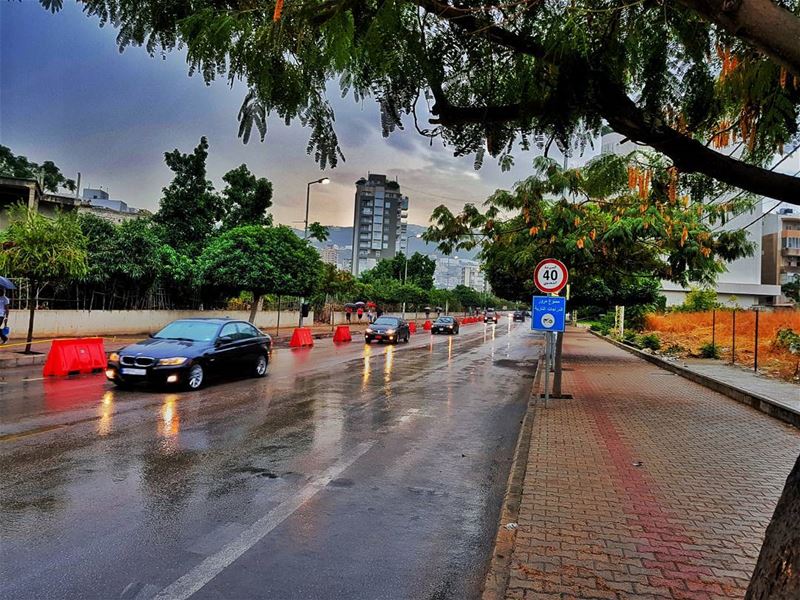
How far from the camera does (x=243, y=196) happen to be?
38500 mm

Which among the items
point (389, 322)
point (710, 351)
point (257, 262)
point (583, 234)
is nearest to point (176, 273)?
point (257, 262)

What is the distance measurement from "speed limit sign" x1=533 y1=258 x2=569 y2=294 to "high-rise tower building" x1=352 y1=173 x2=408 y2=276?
175m

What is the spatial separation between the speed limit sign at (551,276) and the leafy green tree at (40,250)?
14.4m

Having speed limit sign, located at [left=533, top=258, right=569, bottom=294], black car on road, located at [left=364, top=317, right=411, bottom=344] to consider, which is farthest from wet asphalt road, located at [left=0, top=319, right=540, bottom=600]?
black car on road, located at [left=364, top=317, right=411, bottom=344]

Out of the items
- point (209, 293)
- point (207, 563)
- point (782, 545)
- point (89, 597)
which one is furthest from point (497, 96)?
point (209, 293)

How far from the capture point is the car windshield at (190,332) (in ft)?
41.6

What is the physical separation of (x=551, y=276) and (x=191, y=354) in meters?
7.43

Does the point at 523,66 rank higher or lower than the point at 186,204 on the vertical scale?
lower

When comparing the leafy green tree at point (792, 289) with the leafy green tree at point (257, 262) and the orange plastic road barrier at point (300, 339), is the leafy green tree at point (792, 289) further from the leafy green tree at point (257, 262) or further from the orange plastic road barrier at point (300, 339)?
the orange plastic road barrier at point (300, 339)

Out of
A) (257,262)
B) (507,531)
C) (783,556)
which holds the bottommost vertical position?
(507,531)

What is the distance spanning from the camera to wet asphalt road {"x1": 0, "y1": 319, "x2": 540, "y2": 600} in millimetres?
3750

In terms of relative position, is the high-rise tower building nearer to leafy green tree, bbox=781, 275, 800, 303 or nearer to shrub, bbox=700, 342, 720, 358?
leafy green tree, bbox=781, 275, 800, 303

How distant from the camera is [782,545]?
2.06m

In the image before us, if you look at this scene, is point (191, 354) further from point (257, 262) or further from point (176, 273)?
point (176, 273)
